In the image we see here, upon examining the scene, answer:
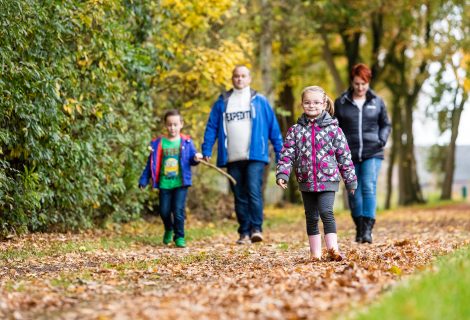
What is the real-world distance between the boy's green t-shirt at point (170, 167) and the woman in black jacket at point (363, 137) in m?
2.28

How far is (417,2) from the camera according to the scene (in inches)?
1048

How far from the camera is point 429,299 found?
457 cm

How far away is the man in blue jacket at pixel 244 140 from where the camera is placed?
10961mm

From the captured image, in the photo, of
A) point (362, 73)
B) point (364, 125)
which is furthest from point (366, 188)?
point (362, 73)

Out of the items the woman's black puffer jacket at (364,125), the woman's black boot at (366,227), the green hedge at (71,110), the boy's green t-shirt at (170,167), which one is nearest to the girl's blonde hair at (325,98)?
the woman's black puffer jacket at (364,125)

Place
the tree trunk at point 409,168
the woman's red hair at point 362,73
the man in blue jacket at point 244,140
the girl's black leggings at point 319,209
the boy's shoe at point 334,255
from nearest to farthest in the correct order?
the boy's shoe at point 334,255 < the girl's black leggings at point 319,209 < the woman's red hair at point 362,73 < the man in blue jacket at point 244,140 < the tree trunk at point 409,168

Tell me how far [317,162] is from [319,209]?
0.50 meters

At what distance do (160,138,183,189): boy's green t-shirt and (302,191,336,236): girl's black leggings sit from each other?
299cm

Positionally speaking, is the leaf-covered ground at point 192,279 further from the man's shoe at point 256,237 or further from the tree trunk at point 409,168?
the tree trunk at point 409,168

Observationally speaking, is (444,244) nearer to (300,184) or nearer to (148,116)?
(300,184)

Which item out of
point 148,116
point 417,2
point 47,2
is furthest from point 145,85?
point 417,2

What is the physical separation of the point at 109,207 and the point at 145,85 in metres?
2.19

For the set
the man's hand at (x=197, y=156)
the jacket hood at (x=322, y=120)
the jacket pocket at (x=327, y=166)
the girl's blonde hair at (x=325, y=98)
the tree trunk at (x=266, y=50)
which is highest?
the tree trunk at (x=266, y=50)

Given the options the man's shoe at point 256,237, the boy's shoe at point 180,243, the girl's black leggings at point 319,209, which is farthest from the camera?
the man's shoe at point 256,237
